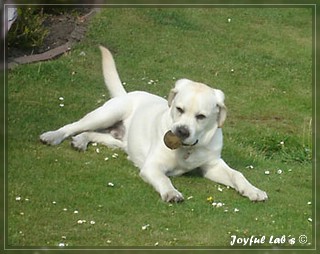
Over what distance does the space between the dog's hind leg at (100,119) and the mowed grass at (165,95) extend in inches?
7.8

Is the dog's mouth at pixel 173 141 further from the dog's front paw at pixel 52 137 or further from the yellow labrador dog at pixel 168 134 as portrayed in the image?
the dog's front paw at pixel 52 137

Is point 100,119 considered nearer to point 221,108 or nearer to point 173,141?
point 173,141

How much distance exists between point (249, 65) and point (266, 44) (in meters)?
1.21

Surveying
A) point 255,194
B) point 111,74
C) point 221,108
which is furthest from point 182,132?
point 111,74

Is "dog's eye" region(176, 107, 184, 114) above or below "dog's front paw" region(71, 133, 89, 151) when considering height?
above

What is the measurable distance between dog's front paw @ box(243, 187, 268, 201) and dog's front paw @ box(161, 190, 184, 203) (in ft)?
1.79

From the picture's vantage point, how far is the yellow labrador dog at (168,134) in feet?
20.6

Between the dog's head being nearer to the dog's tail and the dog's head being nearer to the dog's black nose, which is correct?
the dog's black nose

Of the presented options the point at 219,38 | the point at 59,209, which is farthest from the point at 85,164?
the point at 219,38

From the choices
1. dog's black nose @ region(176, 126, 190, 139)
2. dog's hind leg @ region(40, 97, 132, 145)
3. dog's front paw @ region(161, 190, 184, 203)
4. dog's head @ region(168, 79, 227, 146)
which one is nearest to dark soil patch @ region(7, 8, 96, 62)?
dog's hind leg @ region(40, 97, 132, 145)

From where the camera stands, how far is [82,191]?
19.9 ft

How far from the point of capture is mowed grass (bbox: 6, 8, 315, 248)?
18.2ft

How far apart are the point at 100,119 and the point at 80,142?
38 centimetres

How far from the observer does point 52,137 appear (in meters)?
7.07
